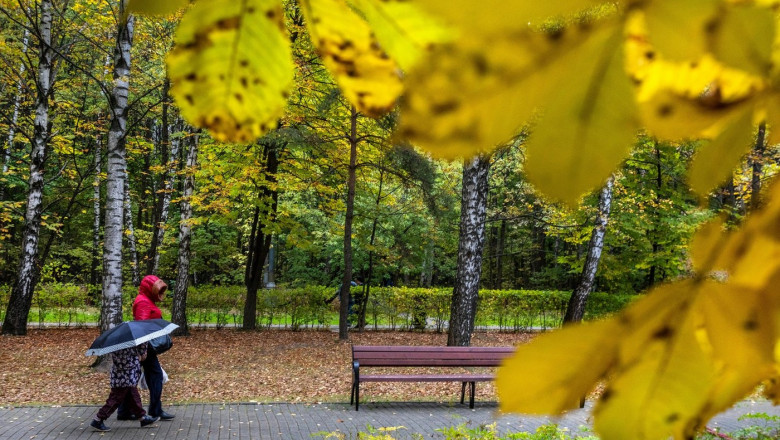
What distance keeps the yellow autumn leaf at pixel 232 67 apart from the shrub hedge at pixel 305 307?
1556cm

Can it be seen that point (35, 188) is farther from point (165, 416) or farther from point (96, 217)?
point (96, 217)

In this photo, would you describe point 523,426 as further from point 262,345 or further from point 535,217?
point 262,345

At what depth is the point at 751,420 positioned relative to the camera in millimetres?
6457

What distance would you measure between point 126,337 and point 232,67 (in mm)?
6373

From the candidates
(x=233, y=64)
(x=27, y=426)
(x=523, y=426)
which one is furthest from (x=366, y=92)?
(x=27, y=426)

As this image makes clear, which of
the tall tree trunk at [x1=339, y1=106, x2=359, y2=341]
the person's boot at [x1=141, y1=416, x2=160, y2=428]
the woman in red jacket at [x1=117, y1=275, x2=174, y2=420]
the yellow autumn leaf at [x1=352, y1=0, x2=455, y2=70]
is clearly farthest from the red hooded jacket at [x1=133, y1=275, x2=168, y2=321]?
the yellow autumn leaf at [x1=352, y1=0, x2=455, y2=70]

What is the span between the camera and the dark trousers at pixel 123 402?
6.02m

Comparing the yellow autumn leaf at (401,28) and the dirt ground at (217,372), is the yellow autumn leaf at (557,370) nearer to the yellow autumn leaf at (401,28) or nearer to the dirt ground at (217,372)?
the yellow autumn leaf at (401,28)

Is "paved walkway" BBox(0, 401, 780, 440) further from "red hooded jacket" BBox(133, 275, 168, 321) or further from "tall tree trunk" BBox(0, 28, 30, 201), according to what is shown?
"tall tree trunk" BBox(0, 28, 30, 201)

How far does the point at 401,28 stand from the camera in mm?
291

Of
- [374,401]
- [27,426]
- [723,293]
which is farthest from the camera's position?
[374,401]

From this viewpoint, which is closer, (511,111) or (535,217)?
(511,111)

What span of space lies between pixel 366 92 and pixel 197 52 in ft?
0.37

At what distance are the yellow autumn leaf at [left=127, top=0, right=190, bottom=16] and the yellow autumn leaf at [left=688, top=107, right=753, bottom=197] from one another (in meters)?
0.29
